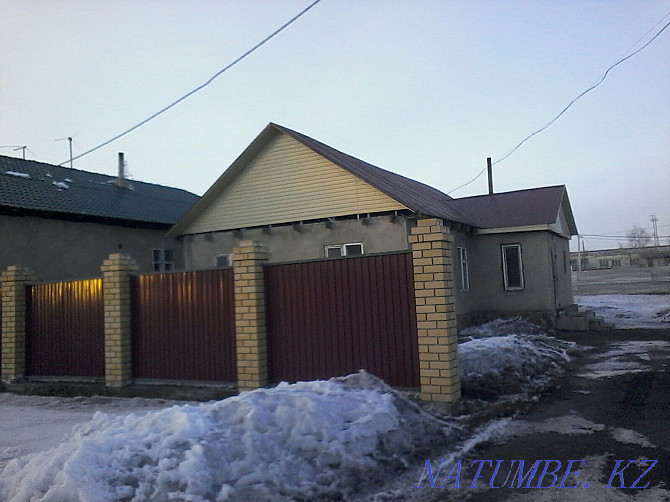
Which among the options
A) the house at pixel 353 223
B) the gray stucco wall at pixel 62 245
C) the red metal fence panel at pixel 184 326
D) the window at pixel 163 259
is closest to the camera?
the red metal fence panel at pixel 184 326

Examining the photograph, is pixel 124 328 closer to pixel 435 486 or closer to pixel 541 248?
pixel 435 486

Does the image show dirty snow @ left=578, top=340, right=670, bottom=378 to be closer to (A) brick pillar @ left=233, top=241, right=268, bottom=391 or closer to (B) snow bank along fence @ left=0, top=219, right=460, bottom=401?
(B) snow bank along fence @ left=0, top=219, right=460, bottom=401

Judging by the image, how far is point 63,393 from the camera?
9.86 m

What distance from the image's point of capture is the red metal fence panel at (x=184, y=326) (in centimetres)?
853

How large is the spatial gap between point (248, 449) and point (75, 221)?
14482mm

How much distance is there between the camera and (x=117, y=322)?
9312 mm

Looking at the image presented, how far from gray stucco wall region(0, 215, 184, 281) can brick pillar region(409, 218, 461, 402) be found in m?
10.3

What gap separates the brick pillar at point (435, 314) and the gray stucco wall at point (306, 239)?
5.89 metres

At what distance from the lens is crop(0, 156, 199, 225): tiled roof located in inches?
636

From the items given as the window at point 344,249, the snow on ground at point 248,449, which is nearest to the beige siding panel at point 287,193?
the window at point 344,249

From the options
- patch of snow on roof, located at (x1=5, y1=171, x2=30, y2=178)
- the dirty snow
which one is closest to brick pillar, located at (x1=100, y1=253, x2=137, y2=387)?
the dirty snow

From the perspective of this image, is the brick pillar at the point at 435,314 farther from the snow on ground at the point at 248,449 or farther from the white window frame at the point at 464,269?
the white window frame at the point at 464,269

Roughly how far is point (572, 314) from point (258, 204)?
10.7 metres

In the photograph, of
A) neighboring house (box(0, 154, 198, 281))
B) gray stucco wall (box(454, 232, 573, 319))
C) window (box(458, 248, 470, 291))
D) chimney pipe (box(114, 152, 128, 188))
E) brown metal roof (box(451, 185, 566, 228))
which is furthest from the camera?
chimney pipe (box(114, 152, 128, 188))
